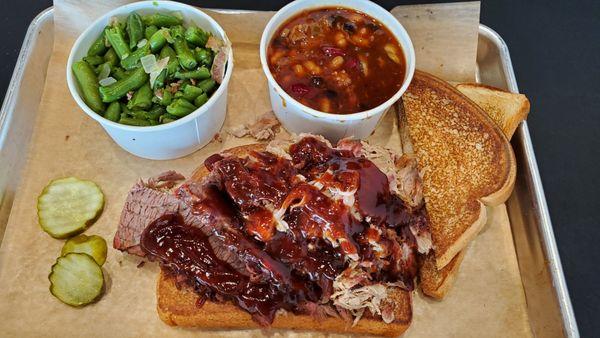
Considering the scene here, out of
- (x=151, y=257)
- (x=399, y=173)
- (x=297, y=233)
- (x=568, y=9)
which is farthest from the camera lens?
(x=568, y=9)

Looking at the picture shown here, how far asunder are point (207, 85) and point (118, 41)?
2.05 feet

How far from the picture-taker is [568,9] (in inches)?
192

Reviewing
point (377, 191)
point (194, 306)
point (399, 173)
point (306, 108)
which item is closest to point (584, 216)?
point (399, 173)

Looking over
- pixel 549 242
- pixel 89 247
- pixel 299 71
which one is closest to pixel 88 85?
pixel 89 247

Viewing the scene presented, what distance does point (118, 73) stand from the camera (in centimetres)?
336

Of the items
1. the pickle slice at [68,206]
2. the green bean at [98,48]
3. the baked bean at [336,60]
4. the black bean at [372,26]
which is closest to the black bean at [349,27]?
the baked bean at [336,60]

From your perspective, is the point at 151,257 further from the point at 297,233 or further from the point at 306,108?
the point at 306,108

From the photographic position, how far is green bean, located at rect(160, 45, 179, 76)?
3.30 metres

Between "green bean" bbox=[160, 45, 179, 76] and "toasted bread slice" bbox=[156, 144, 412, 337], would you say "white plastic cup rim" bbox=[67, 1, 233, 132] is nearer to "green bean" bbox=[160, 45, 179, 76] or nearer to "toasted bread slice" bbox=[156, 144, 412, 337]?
"green bean" bbox=[160, 45, 179, 76]

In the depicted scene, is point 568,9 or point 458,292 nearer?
point 458,292

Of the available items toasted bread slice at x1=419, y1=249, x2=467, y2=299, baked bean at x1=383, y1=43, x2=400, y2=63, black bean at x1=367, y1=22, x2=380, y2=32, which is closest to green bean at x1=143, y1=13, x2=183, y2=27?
black bean at x1=367, y1=22, x2=380, y2=32

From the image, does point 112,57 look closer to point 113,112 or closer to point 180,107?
point 113,112

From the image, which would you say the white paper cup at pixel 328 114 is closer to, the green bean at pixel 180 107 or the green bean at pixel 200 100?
the green bean at pixel 200 100

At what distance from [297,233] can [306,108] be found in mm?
831
